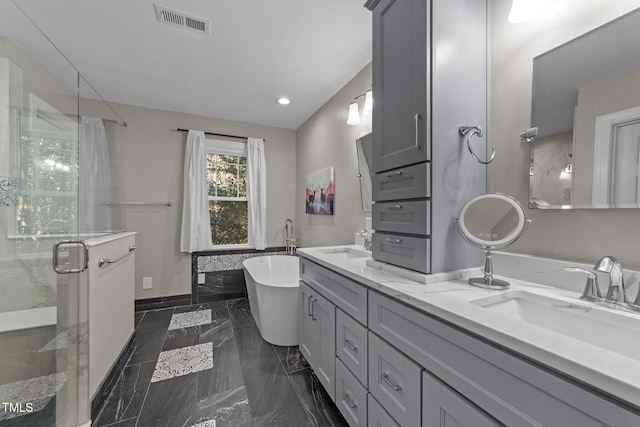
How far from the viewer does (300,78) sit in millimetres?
2430

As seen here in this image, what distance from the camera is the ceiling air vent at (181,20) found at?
1.64 m

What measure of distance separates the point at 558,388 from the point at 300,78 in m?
2.64

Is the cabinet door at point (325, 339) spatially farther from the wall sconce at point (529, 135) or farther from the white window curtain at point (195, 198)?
the white window curtain at point (195, 198)

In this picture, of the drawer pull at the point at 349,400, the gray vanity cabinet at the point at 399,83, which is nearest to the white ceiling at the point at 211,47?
the gray vanity cabinet at the point at 399,83

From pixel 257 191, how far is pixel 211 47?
6.34 ft

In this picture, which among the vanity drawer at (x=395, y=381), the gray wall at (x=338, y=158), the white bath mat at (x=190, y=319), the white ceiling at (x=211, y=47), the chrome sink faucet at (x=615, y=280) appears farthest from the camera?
the white bath mat at (x=190, y=319)

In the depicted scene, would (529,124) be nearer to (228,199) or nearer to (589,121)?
(589,121)

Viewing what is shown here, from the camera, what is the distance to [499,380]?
63cm

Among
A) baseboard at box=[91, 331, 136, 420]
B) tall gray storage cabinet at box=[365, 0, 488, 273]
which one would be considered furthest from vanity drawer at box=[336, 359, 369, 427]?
baseboard at box=[91, 331, 136, 420]

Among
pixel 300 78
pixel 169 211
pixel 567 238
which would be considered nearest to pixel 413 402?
pixel 567 238

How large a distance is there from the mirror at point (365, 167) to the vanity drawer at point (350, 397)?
1249 millimetres

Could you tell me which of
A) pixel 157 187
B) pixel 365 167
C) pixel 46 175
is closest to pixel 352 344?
pixel 365 167

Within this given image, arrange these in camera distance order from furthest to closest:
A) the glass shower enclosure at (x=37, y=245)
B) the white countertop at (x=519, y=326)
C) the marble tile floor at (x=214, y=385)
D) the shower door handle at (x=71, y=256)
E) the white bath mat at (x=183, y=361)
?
the white bath mat at (x=183, y=361) → the marble tile floor at (x=214, y=385) → the shower door handle at (x=71, y=256) → the glass shower enclosure at (x=37, y=245) → the white countertop at (x=519, y=326)

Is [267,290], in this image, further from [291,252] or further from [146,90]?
[146,90]
